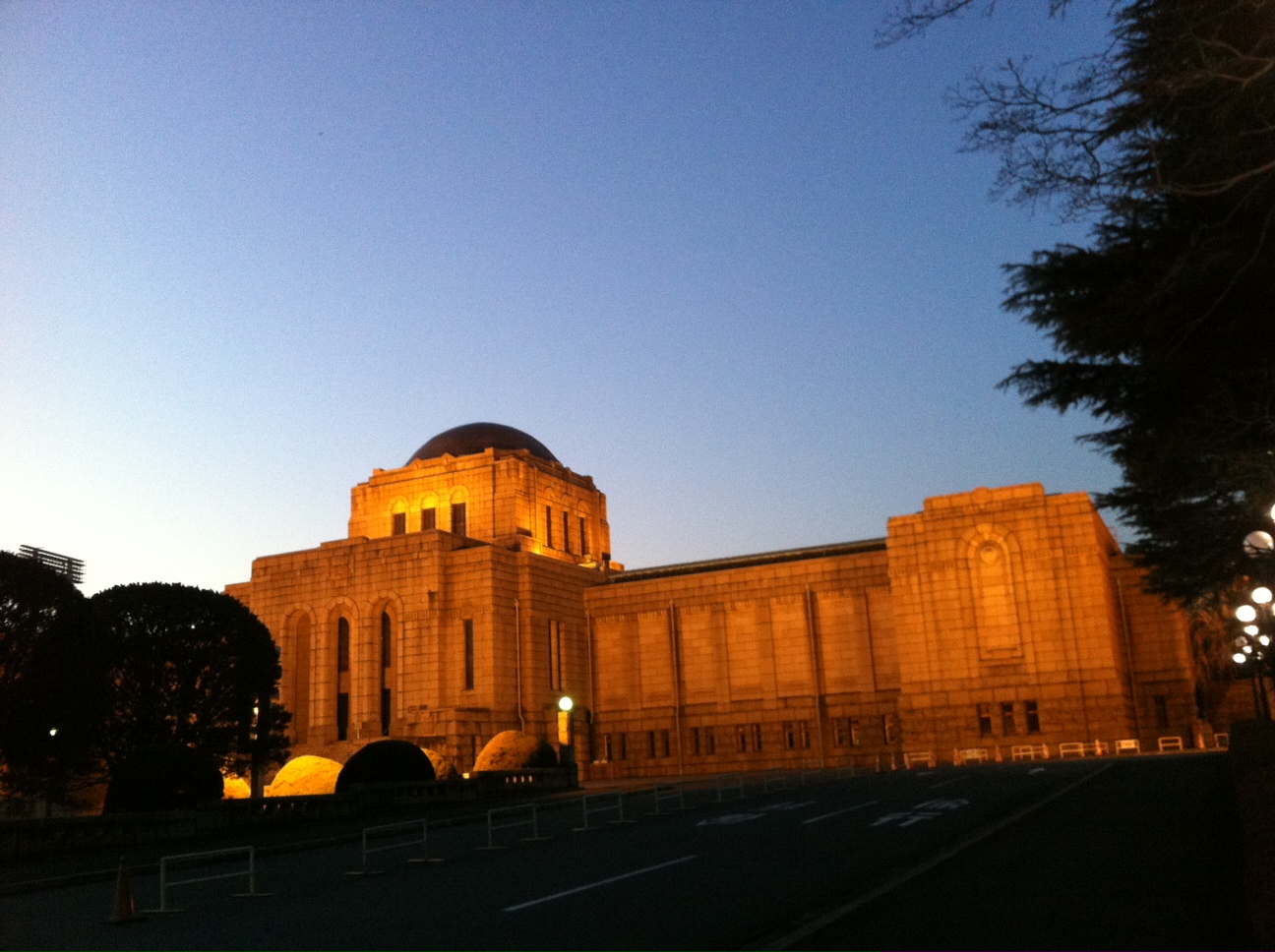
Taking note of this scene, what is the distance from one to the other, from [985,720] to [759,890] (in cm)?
5319

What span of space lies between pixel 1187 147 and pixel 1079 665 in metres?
53.5

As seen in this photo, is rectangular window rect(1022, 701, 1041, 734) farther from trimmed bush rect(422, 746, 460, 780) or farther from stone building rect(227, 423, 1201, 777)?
trimmed bush rect(422, 746, 460, 780)

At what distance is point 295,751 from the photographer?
2756 inches

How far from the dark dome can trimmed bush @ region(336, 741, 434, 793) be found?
149ft

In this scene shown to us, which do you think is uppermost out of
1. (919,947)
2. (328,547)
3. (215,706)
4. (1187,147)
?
(328,547)

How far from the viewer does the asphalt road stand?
10531 millimetres

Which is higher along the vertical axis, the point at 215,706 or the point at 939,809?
the point at 215,706

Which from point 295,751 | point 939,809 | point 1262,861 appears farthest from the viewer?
point 295,751

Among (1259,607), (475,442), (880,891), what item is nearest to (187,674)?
(880,891)

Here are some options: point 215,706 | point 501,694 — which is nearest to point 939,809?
point 215,706

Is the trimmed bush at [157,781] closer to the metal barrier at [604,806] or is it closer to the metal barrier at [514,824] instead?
the metal barrier at [514,824]

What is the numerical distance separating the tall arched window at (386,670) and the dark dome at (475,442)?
16.0 metres

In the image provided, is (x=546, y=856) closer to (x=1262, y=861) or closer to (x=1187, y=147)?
(x=1262, y=861)

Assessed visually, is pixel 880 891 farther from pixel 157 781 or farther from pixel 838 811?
pixel 157 781
